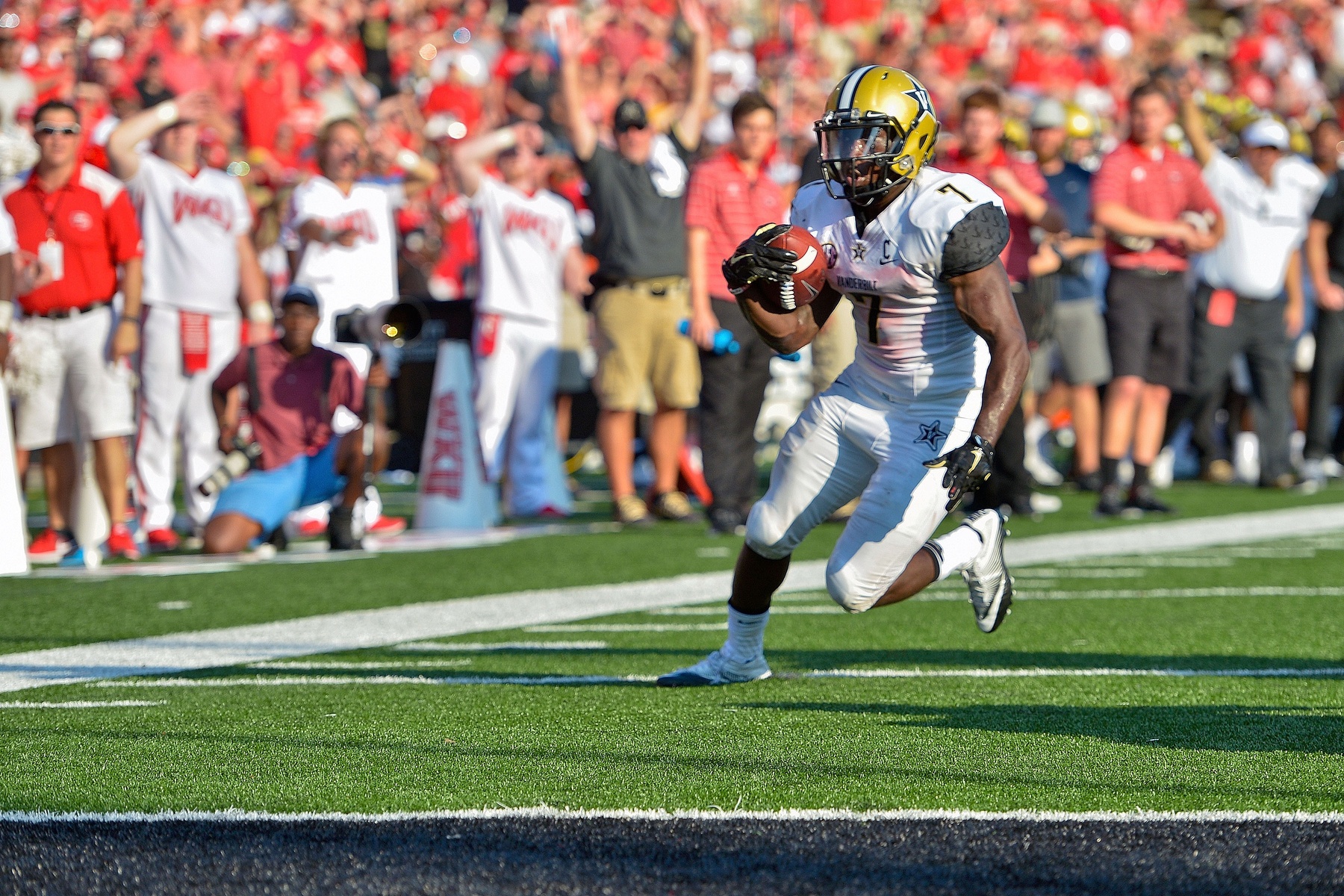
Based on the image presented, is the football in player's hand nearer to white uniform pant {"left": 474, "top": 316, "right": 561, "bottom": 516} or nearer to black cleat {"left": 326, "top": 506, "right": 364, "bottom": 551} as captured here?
black cleat {"left": 326, "top": 506, "right": 364, "bottom": 551}

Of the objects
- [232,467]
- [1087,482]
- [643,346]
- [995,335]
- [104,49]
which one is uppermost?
[104,49]

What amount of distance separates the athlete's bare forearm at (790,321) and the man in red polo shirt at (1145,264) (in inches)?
218

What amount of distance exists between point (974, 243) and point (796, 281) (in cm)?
47

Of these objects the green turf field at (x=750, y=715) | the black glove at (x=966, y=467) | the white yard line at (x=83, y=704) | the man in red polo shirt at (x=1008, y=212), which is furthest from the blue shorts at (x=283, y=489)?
the black glove at (x=966, y=467)

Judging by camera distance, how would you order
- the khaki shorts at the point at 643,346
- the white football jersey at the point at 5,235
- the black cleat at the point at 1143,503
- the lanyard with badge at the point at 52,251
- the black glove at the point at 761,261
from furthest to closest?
the black cleat at the point at 1143,503 → the khaki shorts at the point at 643,346 → the lanyard with badge at the point at 52,251 → the white football jersey at the point at 5,235 → the black glove at the point at 761,261

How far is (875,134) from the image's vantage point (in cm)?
509

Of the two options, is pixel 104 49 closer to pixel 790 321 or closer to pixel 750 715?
pixel 790 321

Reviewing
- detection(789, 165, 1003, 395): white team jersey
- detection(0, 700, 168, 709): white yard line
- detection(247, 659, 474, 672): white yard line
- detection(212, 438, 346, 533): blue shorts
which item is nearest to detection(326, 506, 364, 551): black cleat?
detection(212, 438, 346, 533): blue shorts

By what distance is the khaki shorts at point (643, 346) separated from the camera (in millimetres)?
10648

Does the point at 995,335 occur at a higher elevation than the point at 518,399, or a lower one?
higher

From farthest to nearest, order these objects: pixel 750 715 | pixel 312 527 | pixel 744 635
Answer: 1. pixel 312 527
2. pixel 744 635
3. pixel 750 715

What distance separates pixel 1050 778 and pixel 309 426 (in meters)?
6.23

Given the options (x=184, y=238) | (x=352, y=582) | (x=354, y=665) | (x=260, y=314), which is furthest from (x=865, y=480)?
(x=260, y=314)

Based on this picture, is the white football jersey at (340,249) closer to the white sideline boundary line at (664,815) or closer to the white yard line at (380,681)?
the white yard line at (380,681)
